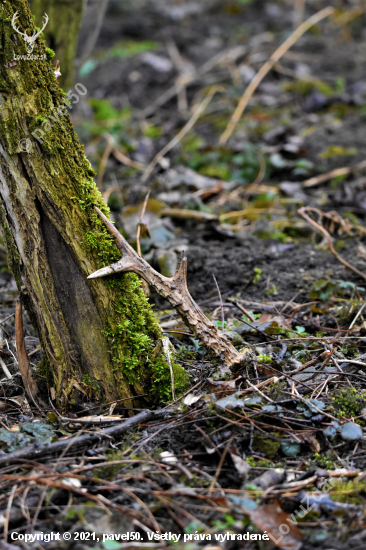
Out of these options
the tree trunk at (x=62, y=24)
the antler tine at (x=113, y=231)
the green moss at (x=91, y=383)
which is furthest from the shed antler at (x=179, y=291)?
the tree trunk at (x=62, y=24)

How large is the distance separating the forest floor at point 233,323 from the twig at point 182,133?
0.07 m

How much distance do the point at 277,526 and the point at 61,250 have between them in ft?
4.54

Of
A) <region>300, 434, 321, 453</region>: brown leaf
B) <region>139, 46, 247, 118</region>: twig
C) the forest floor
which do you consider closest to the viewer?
the forest floor

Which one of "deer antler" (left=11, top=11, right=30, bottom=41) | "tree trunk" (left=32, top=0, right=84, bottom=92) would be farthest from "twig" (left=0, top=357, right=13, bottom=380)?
"tree trunk" (left=32, top=0, right=84, bottom=92)

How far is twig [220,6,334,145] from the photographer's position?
248 inches

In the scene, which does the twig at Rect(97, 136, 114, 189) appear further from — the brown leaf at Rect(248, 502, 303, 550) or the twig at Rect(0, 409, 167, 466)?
the brown leaf at Rect(248, 502, 303, 550)

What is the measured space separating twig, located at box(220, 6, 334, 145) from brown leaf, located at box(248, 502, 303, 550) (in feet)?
16.5

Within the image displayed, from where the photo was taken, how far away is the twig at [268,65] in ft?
20.7

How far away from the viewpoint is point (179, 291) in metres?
2.14

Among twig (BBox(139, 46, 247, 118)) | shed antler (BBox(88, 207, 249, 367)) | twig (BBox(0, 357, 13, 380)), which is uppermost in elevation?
twig (BBox(139, 46, 247, 118))

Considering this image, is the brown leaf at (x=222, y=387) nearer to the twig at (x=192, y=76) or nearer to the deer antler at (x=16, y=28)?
the deer antler at (x=16, y=28)

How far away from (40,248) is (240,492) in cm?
129

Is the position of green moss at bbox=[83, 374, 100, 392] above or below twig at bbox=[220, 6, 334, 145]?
below

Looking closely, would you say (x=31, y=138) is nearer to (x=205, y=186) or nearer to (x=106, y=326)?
(x=106, y=326)
